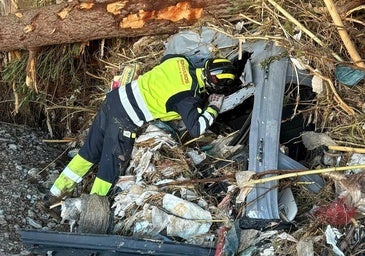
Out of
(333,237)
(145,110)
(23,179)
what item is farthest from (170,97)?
(333,237)

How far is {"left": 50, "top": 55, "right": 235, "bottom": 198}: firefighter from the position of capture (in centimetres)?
462

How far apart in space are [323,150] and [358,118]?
1.07 feet

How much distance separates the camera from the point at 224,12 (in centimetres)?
497

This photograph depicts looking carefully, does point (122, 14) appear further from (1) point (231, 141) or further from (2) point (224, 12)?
(1) point (231, 141)

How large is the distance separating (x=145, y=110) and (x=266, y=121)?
0.96m

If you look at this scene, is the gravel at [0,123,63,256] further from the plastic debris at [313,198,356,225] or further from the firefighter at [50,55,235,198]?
the plastic debris at [313,198,356,225]

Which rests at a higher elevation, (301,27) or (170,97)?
(301,27)

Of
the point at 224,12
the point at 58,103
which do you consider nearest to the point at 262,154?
the point at 224,12

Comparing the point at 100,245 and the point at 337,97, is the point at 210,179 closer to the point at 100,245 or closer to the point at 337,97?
the point at 100,245

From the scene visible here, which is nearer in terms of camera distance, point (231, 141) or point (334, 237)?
point (334, 237)

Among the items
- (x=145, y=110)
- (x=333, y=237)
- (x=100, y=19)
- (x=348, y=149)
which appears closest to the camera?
(x=333, y=237)

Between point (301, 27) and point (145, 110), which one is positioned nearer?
point (301, 27)

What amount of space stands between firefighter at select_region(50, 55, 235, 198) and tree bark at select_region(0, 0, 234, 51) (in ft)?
1.28

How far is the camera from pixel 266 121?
173 inches
